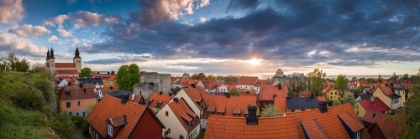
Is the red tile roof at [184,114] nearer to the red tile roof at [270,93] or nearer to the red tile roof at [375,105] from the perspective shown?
the red tile roof at [270,93]

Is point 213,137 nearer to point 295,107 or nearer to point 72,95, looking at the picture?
point 295,107

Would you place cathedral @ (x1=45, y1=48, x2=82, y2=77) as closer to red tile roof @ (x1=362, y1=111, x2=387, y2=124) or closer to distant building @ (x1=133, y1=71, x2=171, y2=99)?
distant building @ (x1=133, y1=71, x2=171, y2=99)

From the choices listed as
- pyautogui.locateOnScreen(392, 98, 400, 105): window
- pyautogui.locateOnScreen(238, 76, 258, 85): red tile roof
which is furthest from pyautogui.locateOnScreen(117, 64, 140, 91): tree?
pyautogui.locateOnScreen(392, 98, 400, 105): window

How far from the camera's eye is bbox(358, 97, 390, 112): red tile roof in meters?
44.9

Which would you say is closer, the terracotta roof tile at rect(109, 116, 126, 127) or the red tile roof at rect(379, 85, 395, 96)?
the terracotta roof tile at rect(109, 116, 126, 127)

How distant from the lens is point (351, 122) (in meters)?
21.6

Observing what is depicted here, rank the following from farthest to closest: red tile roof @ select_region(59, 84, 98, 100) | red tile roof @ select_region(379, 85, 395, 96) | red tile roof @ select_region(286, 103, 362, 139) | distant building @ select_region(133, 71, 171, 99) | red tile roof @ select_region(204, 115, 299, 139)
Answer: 1. distant building @ select_region(133, 71, 171, 99)
2. red tile roof @ select_region(379, 85, 395, 96)
3. red tile roof @ select_region(59, 84, 98, 100)
4. red tile roof @ select_region(286, 103, 362, 139)
5. red tile roof @ select_region(204, 115, 299, 139)

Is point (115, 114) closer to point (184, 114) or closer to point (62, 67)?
point (184, 114)

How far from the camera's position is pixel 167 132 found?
29.4 m

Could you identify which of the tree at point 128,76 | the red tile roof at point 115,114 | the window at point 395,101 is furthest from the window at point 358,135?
the tree at point 128,76

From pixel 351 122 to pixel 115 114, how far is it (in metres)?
22.0

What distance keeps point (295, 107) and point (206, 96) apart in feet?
48.2

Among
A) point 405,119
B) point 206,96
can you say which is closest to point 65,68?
point 206,96

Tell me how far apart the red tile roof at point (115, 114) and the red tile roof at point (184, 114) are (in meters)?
7.09
